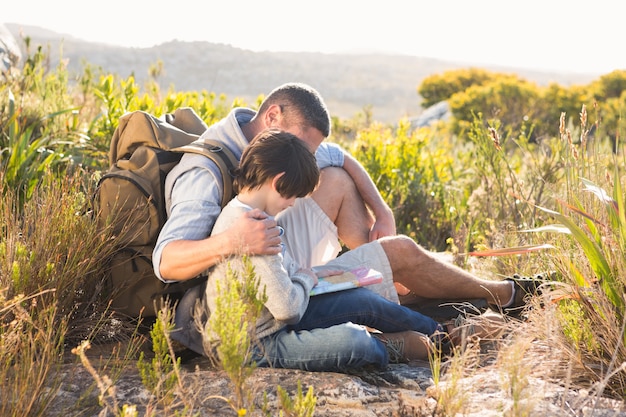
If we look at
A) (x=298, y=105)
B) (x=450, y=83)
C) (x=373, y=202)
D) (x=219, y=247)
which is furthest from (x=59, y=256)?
(x=450, y=83)

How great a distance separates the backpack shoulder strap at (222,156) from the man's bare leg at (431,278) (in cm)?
83

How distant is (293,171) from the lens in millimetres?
2990

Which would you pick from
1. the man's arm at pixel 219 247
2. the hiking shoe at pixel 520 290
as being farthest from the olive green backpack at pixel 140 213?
the hiking shoe at pixel 520 290

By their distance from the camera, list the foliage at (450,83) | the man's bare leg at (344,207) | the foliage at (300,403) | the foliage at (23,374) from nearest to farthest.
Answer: the foliage at (300,403)
the foliage at (23,374)
the man's bare leg at (344,207)
the foliage at (450,83)

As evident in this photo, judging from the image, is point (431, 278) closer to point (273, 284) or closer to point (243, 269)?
point (273, 284)

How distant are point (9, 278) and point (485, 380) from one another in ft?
5.96

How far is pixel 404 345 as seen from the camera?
3.29m

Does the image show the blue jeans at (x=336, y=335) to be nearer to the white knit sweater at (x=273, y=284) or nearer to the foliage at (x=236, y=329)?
the white knit sweater at (x=273, y=284)

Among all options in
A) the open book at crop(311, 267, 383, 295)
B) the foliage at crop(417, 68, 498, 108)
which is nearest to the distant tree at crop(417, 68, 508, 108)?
the foliage at crop(417, 68, 498, 108)

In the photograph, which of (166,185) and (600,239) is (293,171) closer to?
(166,185)

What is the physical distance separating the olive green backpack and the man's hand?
1.25 ft

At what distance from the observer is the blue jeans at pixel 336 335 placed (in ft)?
9.75

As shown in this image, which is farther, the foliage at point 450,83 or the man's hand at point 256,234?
the foliage at point 450,83

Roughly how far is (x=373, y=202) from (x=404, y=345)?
128cm
